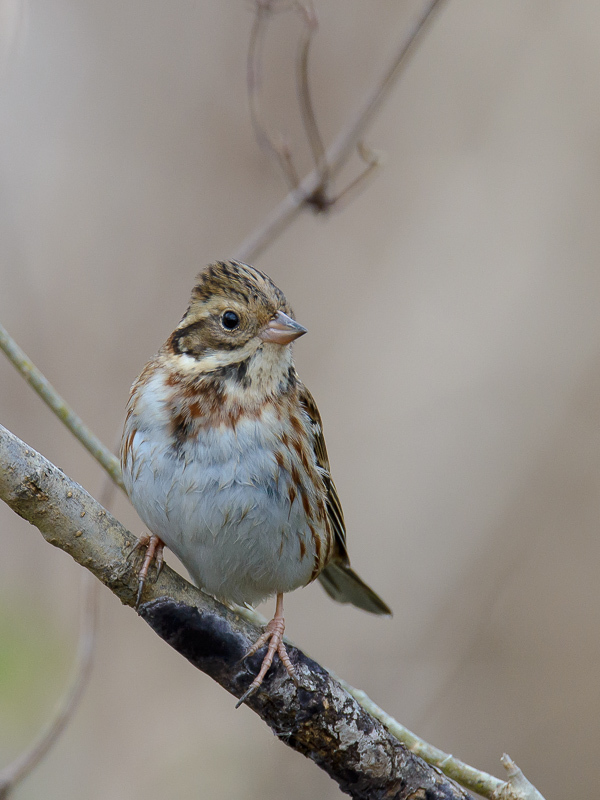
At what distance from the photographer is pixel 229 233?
6434mm

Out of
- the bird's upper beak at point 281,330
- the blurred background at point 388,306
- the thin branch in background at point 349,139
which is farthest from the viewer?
the blurred background at point 388,306

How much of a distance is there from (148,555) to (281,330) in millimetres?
832

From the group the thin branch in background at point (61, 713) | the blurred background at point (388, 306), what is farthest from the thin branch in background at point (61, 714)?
the blurred background at point (388, 306)

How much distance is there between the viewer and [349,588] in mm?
3852

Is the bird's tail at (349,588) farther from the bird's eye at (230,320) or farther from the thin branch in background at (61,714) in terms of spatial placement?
the bird's eye at (230,320)

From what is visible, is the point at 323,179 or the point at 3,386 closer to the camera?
the point at 323,179

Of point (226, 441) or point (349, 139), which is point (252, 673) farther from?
point (349, 139)

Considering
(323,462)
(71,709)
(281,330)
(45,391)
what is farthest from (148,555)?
(71,709)

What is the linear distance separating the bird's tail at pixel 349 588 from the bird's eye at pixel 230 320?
119 centimetres

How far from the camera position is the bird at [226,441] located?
2969 mm

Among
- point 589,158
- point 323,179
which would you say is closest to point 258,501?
point 323,179

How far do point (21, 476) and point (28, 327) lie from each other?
3.95 metres

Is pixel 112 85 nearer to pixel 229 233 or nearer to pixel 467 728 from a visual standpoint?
pixel 229 233

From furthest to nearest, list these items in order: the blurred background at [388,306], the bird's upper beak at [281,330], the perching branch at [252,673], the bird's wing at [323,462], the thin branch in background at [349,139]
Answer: the blurred background at [388,306] < the thin branch in background at [349,139] < the bird's wing at [323,462] < the bird's upper beak at [281,330] < the perching branch at [252,673]
